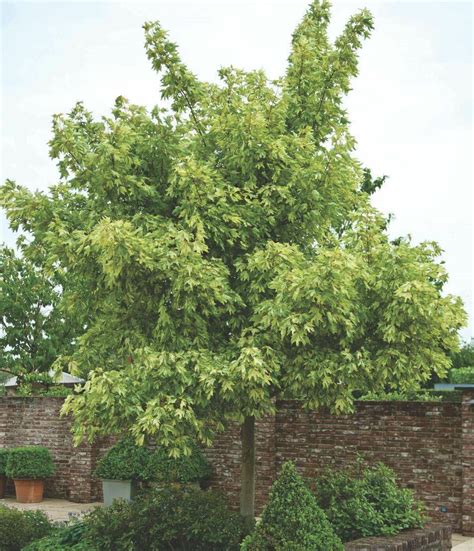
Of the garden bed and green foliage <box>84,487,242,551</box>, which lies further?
green foliage <box>84,487,242,551</box>

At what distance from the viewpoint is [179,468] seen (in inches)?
618

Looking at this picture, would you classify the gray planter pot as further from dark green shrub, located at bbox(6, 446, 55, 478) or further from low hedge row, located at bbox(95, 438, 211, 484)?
dark green shrub, located at bbox(6, 446, 55, 478)

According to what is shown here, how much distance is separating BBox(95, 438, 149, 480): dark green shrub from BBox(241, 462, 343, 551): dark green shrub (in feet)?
23.2

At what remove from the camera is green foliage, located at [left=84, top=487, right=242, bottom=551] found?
33.5 ft

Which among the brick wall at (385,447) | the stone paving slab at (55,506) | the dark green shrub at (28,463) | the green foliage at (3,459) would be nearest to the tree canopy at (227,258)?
the brick wall at (385,447)

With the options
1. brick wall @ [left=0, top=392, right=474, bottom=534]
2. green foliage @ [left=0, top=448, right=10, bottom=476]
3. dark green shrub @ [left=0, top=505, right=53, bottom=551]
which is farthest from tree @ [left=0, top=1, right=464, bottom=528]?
green foliage @ [left=0, top=448, right=10, bottom=476]

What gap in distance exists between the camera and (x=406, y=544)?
9617 millimetres

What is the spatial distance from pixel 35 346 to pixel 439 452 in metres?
22.1

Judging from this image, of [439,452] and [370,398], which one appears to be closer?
[439,452]

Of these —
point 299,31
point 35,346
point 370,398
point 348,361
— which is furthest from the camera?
point 35,346

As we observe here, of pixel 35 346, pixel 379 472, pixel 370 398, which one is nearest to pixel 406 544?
pixel 379 472

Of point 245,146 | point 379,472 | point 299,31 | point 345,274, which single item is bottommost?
point 379,472

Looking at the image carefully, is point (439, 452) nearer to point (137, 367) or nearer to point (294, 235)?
point (294, 235)

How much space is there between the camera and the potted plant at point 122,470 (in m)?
16.1
